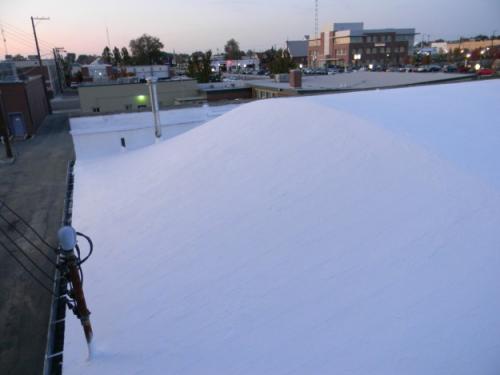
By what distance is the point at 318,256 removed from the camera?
472 cm

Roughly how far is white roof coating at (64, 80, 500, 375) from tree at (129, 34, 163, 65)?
94.3m

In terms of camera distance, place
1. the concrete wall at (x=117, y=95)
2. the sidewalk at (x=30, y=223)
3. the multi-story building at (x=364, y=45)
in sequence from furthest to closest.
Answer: the multi-story building at (x=364, y=45)
the concrete wall at (x=117, y=95)
the sidewalk at (x=30, y=223)

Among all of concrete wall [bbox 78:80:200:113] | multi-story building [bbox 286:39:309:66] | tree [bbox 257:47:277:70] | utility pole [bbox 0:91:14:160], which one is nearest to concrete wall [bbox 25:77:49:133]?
utility pole [bbox 0:91:14:160]

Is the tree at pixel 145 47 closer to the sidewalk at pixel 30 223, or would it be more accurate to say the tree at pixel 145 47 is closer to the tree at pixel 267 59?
the tree at pixel 267 59

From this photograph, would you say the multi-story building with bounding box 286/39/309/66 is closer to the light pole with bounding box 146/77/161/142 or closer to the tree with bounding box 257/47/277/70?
the tree with bounding box 257/47/277/70

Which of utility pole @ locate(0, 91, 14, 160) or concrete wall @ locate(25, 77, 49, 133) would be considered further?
Result: concrete wall @ locate(25, 77, 49, 133)

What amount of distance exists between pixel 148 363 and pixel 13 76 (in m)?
34.3

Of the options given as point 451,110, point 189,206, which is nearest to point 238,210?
point 189,206

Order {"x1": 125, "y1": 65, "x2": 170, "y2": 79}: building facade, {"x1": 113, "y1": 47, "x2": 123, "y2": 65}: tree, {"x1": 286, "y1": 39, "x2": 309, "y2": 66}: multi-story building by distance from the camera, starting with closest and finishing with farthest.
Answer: {"x1": 125, "y1": 65, "x2": 170, "y2": 79}: building facade
{"x1": 113, "y1": 47, "x2": 123, "y2": 65}: tree
{"x1": 286, "y1": 39, "x2": 309, "y2": 66}: multi-story building

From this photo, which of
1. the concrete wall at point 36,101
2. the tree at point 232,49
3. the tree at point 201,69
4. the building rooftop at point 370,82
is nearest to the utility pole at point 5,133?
the concrete wall at point 36,101

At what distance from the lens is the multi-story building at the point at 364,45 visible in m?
79.2

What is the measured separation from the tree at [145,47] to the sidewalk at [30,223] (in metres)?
69.3

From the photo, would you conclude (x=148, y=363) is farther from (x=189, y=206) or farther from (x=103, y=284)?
(x=189, y=206)

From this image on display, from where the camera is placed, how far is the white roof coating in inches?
146
